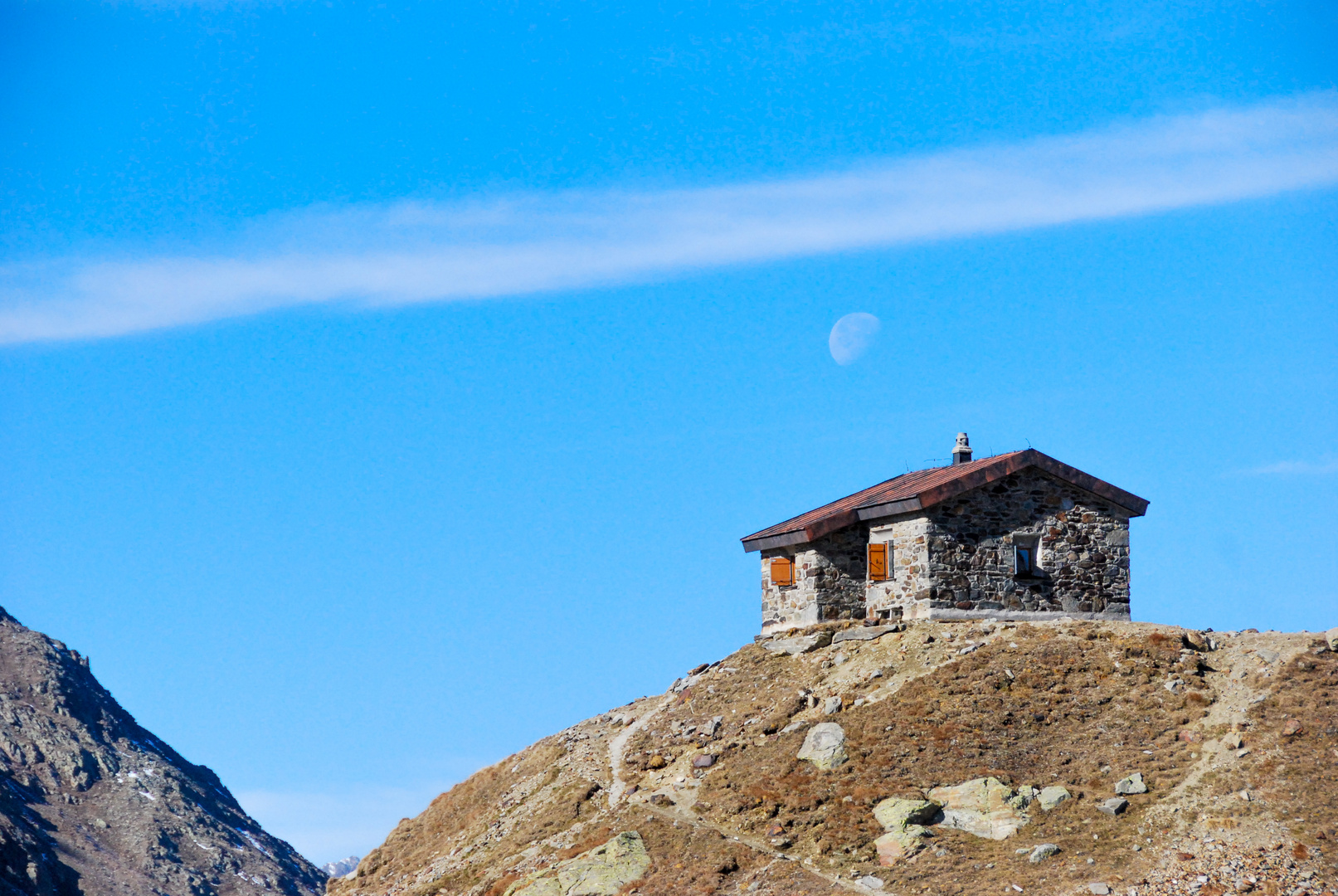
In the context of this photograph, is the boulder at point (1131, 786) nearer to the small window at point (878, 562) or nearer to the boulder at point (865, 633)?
the boulder at point (865, 633)

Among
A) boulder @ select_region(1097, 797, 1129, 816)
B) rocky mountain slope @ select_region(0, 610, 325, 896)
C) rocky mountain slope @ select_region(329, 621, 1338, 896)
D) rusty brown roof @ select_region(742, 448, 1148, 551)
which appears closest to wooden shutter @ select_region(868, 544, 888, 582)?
rusty brown roof @ select_region(742, 448, 1148, 551)

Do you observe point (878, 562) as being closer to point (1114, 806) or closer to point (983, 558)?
point (983, 558)

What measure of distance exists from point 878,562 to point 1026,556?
443 centimetres

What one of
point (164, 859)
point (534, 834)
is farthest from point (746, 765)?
point (164, 859)

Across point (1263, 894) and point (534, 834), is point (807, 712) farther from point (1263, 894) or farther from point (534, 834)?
point (1263, 894)

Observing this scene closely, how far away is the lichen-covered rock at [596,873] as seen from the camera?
32.7 m

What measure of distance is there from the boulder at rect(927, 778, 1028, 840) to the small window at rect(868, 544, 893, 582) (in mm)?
10452

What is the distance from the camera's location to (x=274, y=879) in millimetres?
191250

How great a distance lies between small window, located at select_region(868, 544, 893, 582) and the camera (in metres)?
42.7

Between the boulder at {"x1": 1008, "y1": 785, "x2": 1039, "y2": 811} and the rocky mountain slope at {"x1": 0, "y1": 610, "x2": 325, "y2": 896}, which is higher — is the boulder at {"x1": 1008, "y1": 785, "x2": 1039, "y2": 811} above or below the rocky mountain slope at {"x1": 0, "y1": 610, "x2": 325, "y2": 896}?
below

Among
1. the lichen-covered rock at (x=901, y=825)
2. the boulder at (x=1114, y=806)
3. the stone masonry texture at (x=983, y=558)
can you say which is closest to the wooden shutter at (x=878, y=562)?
the stone masonry texture at (x=983, y=558)

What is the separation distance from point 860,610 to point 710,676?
17.0 ft

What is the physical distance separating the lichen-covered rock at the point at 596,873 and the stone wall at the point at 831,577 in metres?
11.9

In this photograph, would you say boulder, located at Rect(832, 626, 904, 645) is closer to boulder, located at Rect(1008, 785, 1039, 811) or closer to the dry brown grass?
the dry brown grass
